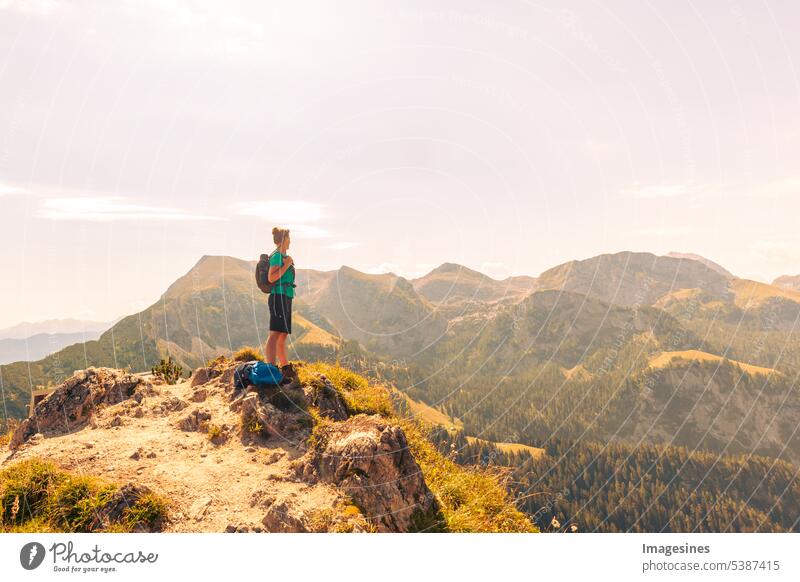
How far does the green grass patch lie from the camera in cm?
780

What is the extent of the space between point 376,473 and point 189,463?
4682 mm

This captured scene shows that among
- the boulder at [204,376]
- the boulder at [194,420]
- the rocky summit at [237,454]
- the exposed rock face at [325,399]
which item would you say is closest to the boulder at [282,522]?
the rocky summit at [237,454]

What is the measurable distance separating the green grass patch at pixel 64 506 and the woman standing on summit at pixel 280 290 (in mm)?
5315

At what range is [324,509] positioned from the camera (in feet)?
27.5

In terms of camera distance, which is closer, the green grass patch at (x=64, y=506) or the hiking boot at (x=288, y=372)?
the green grass patch at (x=64, y=506)

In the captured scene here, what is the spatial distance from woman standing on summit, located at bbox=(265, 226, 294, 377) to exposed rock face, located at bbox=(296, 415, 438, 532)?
396cm

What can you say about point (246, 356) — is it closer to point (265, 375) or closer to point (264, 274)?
point (265, 375)

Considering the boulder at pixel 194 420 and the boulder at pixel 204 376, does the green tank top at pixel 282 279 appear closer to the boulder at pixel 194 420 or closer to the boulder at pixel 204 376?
the boulder at pixel 194 420

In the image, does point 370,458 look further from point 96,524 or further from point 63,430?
point 63,430

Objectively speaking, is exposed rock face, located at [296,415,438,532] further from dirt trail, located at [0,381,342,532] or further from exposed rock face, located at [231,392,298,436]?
exposed rock face, located at [231,392,298,436]

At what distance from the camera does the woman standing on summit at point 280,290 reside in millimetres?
12219

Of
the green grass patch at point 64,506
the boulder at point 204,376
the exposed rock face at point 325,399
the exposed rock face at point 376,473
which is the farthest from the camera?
the boulder at point 204,376
